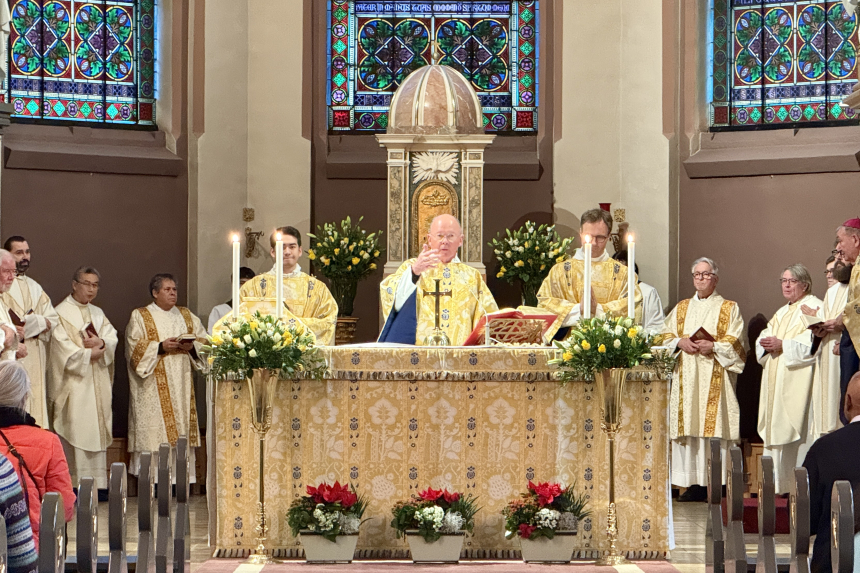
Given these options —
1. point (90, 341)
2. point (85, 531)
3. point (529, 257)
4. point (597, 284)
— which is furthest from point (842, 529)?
→ point (90, 341)

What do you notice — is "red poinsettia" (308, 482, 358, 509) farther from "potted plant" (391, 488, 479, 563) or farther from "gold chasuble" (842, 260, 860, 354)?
"gold chasuble" (842, 260, 860, 354)

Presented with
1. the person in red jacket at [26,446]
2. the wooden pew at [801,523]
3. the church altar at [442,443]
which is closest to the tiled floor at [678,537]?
the church altar at [442,443]

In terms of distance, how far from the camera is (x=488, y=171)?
38.9 ft

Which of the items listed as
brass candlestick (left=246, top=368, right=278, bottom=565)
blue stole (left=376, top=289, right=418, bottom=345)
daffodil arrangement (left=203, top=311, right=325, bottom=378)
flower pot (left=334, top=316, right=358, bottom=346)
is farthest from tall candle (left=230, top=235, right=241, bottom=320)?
flower pot (left=334, top=316, right=358, bottom=346)

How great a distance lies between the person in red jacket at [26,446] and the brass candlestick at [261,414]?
2173 millimetres

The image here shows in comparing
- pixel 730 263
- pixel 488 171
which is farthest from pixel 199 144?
pixel 730 263

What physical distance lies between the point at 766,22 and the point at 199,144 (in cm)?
504

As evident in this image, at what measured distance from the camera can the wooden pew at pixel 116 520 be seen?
462cm

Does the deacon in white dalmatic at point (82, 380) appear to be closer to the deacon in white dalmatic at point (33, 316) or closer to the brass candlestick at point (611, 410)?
the deacon in white dalmatic at point (33, 316)

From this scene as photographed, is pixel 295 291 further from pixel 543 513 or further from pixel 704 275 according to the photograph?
pixel 704 275

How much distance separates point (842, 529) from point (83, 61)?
9022 millimetres

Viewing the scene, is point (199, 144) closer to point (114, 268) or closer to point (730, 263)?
point (114, 268)

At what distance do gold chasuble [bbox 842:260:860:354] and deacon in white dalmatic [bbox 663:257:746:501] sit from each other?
3.17m

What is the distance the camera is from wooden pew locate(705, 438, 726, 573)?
19.0 ft
